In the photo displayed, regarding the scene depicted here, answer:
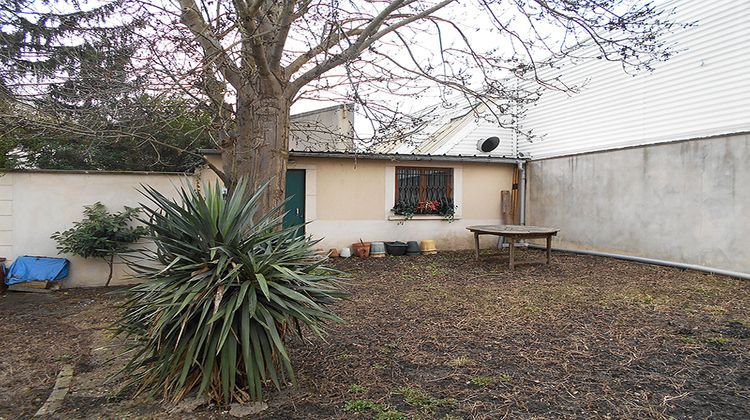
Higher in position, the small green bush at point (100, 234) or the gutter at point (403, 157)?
the gutter at point (403, 157)

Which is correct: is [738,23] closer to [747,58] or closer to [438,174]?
[747,58]

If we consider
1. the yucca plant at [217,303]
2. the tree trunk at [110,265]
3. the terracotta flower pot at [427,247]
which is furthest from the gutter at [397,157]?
the yucca plant at [217,303]

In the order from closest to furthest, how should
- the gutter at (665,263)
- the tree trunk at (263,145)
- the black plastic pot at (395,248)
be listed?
the tree trunk at (263,145)
the gutter at (665,263)
the black plastic pot at (395,248)

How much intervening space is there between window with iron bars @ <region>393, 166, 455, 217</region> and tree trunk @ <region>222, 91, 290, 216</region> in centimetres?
527

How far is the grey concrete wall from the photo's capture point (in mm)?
6570

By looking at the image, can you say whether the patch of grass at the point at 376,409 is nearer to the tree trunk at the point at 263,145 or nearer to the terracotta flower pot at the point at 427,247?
the tree trunk at the point at 263,145

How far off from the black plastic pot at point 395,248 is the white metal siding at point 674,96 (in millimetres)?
3566

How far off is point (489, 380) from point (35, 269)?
248 inches

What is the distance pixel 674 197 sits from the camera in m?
7.38

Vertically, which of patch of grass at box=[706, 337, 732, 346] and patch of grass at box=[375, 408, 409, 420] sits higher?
patch of grass at box=[706, 337, 732, 346]

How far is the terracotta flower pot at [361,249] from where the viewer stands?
351 inches

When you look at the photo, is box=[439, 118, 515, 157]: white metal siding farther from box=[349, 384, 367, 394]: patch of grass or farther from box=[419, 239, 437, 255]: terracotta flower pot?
box=[349, 384, 367, 394]: patch of grass

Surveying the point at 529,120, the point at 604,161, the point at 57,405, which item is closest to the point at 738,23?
the point at 604,161

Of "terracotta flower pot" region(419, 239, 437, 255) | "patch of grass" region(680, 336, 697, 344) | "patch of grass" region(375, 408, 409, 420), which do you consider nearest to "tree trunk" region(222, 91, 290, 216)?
"patch of grass" region(375, 408, 409, 420)
